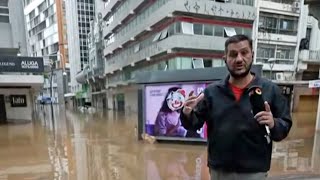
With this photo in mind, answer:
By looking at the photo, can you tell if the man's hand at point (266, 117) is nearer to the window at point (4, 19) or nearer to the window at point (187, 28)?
the window at point (187, 28)

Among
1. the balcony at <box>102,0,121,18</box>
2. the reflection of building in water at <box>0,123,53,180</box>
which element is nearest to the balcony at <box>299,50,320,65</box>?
the balcony at <box>102,0,121,18</box>

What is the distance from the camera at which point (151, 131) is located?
9.69 meters

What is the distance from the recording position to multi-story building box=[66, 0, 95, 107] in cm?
4431

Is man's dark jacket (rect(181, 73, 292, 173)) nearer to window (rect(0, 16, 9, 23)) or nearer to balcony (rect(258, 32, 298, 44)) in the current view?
balcony (rect(258, 32, 298, 44))

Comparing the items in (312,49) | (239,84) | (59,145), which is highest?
(312,49)

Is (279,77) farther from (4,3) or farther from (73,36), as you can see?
(73,36)

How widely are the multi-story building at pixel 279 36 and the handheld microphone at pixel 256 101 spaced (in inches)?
810

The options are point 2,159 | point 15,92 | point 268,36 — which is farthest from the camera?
point 268,36

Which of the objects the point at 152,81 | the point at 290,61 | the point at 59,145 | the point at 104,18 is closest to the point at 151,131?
the point at 152,81

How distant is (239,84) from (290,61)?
2303cm

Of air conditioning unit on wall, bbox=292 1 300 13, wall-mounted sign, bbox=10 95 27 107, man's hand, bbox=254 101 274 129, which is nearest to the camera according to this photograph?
man's hand, bbox=254 101 274 129

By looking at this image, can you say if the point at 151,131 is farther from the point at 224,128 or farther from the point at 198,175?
the point at 224,128

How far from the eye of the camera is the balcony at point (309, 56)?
21.9 metres

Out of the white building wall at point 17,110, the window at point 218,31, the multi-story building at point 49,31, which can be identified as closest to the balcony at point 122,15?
the window at point 218,31
